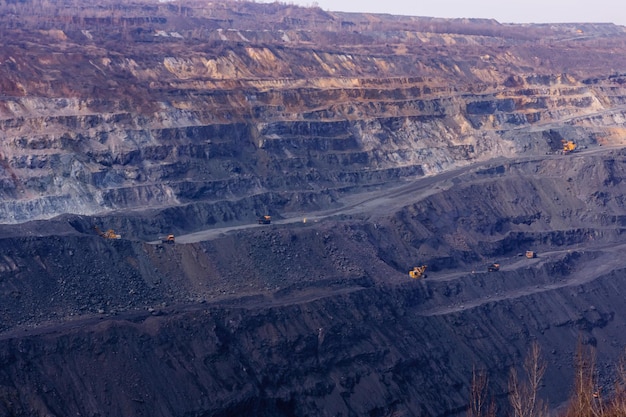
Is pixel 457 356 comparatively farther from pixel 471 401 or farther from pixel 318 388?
pixel 318 388

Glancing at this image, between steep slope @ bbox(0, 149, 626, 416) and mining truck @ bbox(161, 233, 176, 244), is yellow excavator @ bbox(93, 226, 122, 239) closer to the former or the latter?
steep slope @ bbox(0, 149, 626, 416)

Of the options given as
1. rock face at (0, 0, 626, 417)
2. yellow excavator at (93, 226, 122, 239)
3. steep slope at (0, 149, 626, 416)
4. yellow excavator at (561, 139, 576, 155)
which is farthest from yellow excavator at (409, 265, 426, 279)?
yellow excavator at (561, 139, 576, 155)

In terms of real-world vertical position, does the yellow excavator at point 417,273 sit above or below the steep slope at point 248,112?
below

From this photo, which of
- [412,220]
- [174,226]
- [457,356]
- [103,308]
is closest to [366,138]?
[412,220]

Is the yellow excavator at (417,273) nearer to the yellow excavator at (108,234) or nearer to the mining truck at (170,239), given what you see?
the mining truck at (170,239)

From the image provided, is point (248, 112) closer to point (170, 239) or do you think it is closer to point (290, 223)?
point (290, 223)

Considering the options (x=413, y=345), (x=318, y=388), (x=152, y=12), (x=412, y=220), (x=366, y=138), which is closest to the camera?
(x=318, y=388)

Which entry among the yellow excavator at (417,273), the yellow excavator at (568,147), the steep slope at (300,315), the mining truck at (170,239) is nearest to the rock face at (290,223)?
the steep slope at (300,315)

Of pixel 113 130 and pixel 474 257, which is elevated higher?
pixel 113 130
